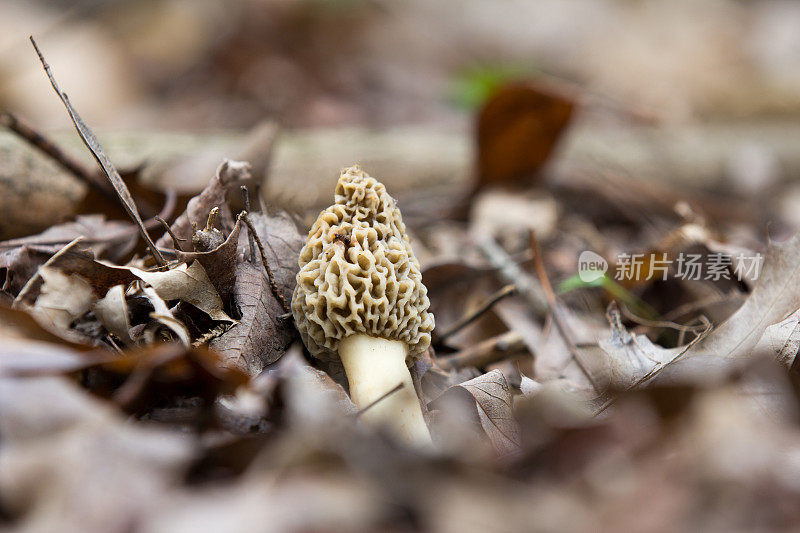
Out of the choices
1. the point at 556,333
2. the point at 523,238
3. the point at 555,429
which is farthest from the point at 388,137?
the point at 555,429

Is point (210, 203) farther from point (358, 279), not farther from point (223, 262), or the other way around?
point (358, 279)

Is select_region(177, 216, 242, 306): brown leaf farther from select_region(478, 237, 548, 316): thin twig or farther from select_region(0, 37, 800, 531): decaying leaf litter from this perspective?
select_region(478, 237, 548, 316): thin twig

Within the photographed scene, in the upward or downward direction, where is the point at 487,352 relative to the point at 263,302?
downward

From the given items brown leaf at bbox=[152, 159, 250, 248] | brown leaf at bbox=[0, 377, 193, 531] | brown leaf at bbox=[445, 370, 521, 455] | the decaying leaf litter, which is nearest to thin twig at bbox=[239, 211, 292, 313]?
the decaying leaf litter

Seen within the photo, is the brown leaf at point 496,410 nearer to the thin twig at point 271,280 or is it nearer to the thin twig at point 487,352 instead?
the thin twig at point 487,352

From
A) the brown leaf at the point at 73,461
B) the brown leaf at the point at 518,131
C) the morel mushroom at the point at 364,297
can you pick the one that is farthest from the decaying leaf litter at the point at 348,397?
the brown leaf at the point at 518,131

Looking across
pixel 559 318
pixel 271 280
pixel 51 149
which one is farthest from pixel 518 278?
pixel 51 149
